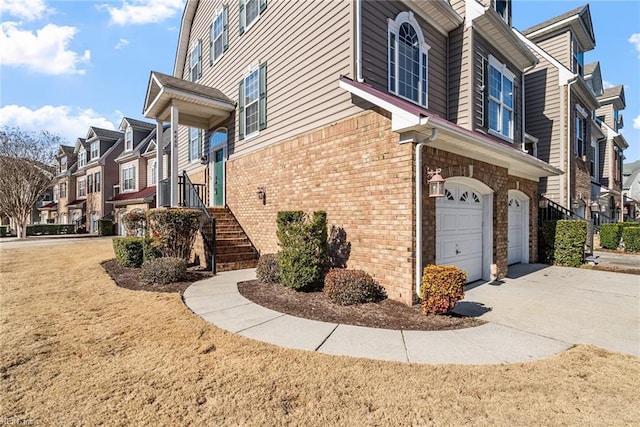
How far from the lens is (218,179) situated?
12.3 meters

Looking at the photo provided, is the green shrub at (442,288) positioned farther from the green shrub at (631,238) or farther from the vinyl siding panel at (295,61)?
the green shrub at (631,238)

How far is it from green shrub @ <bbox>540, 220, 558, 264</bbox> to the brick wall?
7808 mm

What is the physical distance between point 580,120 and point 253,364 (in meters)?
17.9

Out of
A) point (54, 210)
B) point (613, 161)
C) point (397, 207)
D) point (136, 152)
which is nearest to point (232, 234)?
point (397, 207)

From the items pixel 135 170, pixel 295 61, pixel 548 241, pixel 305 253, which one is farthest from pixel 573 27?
pixel 135 170

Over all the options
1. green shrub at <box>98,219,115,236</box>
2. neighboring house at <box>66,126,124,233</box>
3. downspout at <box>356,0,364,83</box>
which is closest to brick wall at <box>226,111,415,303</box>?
downspout at <box>356,0,364,83</box>

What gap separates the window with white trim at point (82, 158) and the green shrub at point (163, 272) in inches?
1233

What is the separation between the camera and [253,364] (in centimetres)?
333

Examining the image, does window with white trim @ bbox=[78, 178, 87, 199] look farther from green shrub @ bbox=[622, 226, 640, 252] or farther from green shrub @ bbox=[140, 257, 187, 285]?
green shrub @ bbox=[622, 226, 640, 252]

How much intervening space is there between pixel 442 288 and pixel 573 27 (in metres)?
15.3

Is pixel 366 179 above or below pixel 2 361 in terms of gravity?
above

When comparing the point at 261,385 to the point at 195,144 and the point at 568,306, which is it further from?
the point at 195,144

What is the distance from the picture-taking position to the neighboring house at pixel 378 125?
5773mm

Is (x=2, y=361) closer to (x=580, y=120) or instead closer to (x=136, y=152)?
(x=580, y=120)
